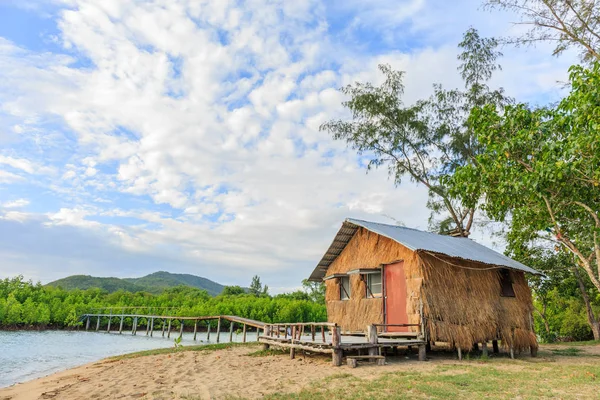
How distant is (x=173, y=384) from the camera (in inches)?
326

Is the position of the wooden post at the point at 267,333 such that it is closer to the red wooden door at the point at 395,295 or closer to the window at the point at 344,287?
the window at the point at 344,287

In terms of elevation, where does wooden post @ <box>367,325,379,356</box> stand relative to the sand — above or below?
above

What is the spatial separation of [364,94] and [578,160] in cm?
1438

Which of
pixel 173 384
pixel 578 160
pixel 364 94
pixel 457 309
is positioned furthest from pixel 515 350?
pixel 364 94

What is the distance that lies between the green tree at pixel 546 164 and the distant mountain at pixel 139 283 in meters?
55.6

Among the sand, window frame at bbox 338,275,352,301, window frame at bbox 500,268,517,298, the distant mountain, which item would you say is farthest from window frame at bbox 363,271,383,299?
the distant mountain

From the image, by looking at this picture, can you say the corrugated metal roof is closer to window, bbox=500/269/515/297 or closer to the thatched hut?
the thatched hut

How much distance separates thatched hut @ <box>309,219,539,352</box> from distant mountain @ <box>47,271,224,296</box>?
50.5m

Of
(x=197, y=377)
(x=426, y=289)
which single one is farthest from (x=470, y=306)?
(x=197, y=377)

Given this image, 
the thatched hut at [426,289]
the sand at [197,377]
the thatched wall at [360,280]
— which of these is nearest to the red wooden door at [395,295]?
the thatched hut at [426,289]

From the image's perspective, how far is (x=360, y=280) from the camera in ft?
46.8

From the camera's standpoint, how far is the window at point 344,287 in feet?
49.7

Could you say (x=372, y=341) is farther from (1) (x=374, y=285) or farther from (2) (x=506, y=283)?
(2) (x=506, y=283)

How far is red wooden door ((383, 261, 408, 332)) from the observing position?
12.6 metres
